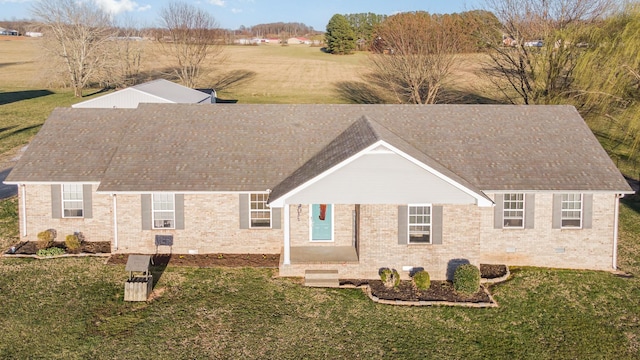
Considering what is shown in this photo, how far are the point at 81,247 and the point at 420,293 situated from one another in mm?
12168

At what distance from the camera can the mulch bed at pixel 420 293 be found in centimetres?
1762

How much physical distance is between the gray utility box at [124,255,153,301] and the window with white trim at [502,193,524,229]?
11.9 m

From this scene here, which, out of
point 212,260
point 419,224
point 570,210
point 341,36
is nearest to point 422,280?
point 419,224

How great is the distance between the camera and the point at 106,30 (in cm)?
6612

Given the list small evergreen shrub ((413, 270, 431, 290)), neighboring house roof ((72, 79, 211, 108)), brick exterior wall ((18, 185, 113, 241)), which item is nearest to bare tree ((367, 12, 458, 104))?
neighboring house roof ((72, 79, 211, 108))

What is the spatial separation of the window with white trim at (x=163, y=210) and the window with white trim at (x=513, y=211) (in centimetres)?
1152

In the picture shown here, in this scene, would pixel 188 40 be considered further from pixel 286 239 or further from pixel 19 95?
pixel 286 239

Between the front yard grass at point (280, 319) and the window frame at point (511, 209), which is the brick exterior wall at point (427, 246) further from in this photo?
the front yard grass at point (280, 319)

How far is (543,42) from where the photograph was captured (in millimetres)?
35938

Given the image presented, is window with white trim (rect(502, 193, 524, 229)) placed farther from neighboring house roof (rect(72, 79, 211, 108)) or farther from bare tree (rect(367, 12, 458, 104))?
bare tree (rect(367, 12, 458, 104))

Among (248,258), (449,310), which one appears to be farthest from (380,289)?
(248,258)

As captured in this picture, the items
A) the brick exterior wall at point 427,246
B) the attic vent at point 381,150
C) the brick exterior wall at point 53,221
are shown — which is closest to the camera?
the attic vent at point 381,150

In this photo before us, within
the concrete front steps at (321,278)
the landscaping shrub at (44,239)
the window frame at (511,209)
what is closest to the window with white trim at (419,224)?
the concrete front steps at (321,278)

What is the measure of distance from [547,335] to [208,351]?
8.90 meters
